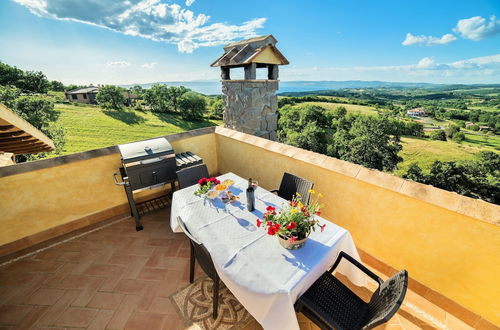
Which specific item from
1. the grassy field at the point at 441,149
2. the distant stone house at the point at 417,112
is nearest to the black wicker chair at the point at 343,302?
the grassy field at the point at 441,149

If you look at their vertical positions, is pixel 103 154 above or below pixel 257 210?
above

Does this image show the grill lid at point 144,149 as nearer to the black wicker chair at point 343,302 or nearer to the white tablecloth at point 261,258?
the white tablecloth at point 261,258

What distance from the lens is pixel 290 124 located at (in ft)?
123

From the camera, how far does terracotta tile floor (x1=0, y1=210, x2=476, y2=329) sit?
210 cm

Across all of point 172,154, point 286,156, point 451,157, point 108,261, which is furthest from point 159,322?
point 451,157

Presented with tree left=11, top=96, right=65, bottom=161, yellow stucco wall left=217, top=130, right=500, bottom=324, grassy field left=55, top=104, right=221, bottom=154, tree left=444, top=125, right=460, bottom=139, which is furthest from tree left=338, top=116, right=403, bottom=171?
tree left=11, top=96, right=65, bottom=161

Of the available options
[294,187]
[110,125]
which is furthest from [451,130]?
[110,125]

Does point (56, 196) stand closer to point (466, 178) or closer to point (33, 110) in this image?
point (33, 110)

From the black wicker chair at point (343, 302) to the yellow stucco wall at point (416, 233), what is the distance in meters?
0.98

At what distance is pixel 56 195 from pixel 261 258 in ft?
11.7

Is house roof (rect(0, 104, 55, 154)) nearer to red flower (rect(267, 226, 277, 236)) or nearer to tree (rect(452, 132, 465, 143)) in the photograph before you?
red flower (rect(267, 226, 277, 236))

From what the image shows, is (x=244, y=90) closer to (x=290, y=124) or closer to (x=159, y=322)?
(x=159, y=322)

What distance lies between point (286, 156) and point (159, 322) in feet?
8.65

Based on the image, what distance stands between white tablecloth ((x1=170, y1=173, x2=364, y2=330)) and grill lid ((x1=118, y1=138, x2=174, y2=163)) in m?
1.26
